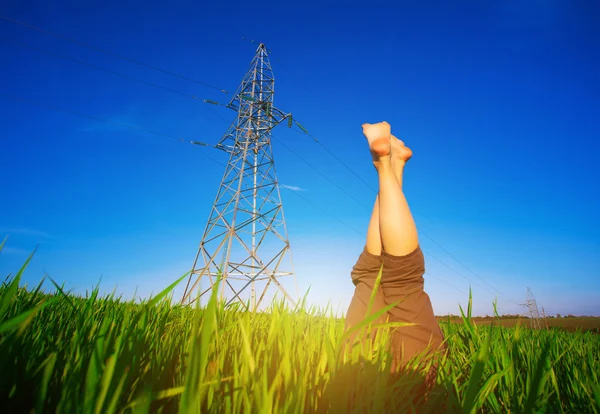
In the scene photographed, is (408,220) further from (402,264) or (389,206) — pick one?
(402,264)

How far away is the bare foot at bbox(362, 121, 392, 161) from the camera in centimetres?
210

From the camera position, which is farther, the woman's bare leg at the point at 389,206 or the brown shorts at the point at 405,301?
the woman's bare leg at the point at 389,206

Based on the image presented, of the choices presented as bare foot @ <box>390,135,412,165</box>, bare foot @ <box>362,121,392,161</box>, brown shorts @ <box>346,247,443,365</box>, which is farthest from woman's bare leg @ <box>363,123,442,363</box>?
bare foot @ <box>390,135,412,165</box>

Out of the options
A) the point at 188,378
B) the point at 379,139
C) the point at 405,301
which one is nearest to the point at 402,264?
the point at 405,301

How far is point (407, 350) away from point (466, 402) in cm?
118

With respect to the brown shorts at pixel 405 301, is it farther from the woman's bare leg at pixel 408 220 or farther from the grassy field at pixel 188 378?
the grassy field at pixel 188 378

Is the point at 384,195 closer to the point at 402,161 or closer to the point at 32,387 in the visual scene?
the point at 402,161

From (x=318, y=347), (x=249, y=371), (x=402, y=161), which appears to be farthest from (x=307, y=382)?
(x=402, y=161)

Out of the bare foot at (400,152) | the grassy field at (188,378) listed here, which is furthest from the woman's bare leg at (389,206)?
the grassy field at (188,378)

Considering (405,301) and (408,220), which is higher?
(408,220)

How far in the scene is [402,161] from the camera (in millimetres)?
2615

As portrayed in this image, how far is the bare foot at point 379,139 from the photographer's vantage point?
210cm

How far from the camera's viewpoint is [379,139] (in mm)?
2115

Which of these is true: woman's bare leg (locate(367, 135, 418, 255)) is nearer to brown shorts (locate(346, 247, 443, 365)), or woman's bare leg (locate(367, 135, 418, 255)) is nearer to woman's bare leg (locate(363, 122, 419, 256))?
woman's bare leg (locate(363, 122, 419, 256))
